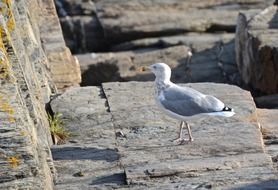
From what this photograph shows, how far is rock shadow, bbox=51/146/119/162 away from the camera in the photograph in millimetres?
8016

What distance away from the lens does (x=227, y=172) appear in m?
7.36

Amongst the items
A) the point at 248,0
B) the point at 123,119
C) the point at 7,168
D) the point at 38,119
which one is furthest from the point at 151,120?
the point at 248,0

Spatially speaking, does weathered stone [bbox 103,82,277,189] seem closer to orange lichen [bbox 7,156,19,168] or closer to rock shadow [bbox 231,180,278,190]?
rock shadow [bbox 231,180,278,190]

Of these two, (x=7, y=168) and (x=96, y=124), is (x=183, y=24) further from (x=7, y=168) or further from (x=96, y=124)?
(x=7, y=168)

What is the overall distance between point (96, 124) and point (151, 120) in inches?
22.7

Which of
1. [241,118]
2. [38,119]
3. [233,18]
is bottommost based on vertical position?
[233,18]

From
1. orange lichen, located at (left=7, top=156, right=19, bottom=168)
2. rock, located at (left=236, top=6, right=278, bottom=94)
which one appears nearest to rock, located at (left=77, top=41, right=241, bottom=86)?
rock, located at (left=236, top=6, right=278, bottom=94)

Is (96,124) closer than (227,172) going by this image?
No

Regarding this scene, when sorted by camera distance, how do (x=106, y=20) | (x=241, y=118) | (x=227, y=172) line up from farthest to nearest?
(x=106, y=20) < (x=241, y=118) < (x=227, y=172)

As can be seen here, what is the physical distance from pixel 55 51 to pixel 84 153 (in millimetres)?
4000

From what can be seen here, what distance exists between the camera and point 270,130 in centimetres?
871

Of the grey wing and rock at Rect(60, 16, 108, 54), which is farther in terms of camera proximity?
rock at Rect(60, 16, 108, 54)

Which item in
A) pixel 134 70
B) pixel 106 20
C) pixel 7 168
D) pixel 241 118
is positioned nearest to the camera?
pixel 7 168

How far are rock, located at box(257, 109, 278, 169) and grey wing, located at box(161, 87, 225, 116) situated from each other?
586 mm
